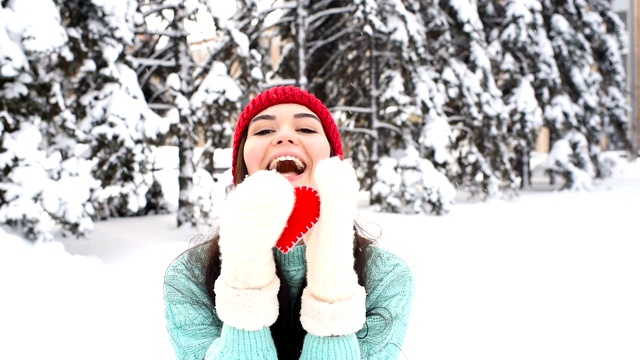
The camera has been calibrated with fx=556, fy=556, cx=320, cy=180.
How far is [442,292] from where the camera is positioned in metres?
5.64

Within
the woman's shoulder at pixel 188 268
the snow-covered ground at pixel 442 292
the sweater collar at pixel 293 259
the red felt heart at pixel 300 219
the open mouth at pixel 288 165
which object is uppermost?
the open mouth at pixel 288 165

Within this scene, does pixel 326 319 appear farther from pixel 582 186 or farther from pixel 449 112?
pixel 582 186

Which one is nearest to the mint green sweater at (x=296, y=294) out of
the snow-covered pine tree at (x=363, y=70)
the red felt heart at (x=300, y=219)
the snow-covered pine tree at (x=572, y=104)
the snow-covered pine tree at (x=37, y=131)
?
the red felt heart at (x=300, y=219)

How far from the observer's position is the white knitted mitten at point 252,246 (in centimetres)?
115

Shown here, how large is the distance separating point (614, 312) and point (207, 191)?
5.34m

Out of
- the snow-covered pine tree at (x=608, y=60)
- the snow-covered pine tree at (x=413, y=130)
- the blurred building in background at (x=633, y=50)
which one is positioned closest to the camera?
the snow-covered pine tree at (x=413, y=130)

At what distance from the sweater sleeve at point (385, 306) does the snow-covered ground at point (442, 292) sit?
484mm

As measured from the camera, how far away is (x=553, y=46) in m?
15.6

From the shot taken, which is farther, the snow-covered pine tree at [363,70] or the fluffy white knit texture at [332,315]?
the snow-covered pine tree at [363,70]

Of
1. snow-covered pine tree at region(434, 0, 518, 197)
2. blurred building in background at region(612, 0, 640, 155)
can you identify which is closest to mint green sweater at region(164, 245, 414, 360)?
snow-covered pine tree at region(434, 0, 518, 197)

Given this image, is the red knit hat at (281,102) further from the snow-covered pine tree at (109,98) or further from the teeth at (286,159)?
the snow-covered pine tree at (109,98)

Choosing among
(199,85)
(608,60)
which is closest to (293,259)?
(199,85)

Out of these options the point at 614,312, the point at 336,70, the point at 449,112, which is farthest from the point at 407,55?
the point at 614,312

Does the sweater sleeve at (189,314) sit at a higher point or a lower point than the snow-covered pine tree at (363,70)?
lower
